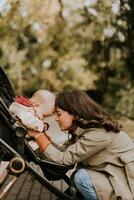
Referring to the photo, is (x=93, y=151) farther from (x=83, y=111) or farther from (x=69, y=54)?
(x=69, y=54)

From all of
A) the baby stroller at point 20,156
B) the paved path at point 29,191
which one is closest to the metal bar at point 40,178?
the baby stroller at point 20,156

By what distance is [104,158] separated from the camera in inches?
177

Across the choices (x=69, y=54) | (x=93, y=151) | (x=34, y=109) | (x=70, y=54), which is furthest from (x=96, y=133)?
(x=69, y=54)

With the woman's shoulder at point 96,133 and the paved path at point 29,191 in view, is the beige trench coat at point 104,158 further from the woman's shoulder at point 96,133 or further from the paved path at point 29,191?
the paved path at point 29,191

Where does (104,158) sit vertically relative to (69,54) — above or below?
above

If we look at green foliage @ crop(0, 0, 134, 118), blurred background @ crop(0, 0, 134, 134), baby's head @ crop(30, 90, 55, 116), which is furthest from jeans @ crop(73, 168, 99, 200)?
green foliage @ crop(0, 0, 134, 118)

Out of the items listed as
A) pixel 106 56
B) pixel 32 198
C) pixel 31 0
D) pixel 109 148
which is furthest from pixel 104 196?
pixel 106 56

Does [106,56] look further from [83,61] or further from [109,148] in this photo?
[109,148]

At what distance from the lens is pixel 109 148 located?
4.51 m

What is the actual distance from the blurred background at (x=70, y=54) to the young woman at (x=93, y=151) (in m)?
20.4

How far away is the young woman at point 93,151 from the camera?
4.42 meters

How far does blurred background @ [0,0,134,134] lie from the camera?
28172mm

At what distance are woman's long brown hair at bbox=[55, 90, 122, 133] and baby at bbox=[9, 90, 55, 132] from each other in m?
0.20

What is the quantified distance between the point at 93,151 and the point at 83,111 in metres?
0.29
